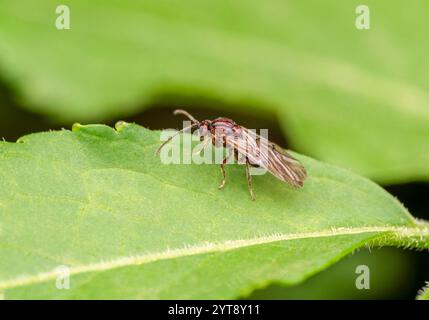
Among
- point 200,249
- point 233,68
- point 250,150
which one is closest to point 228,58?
point 233,68

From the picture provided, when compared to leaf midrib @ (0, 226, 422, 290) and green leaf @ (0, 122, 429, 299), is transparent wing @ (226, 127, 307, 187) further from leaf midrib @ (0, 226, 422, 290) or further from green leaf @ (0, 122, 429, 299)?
leaf midrib @ (0, 226, 422, 290)

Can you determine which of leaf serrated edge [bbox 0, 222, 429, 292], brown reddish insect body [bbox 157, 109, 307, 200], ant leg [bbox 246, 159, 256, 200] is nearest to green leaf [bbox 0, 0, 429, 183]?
brown reddish insect body [bbox 157, 109, 307, 200]

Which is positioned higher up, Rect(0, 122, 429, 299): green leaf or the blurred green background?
the blurred green background

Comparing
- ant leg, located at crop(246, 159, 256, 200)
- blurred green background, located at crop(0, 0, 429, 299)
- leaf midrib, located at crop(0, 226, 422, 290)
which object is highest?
blurred green background, located at crop(0, 0, 429, 299)

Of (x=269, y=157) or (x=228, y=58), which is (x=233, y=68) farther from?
(x=269, y=157)

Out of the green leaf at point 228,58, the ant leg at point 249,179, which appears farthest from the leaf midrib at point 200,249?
the green leaf at point 228,58

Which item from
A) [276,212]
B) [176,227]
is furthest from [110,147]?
[276,212]
